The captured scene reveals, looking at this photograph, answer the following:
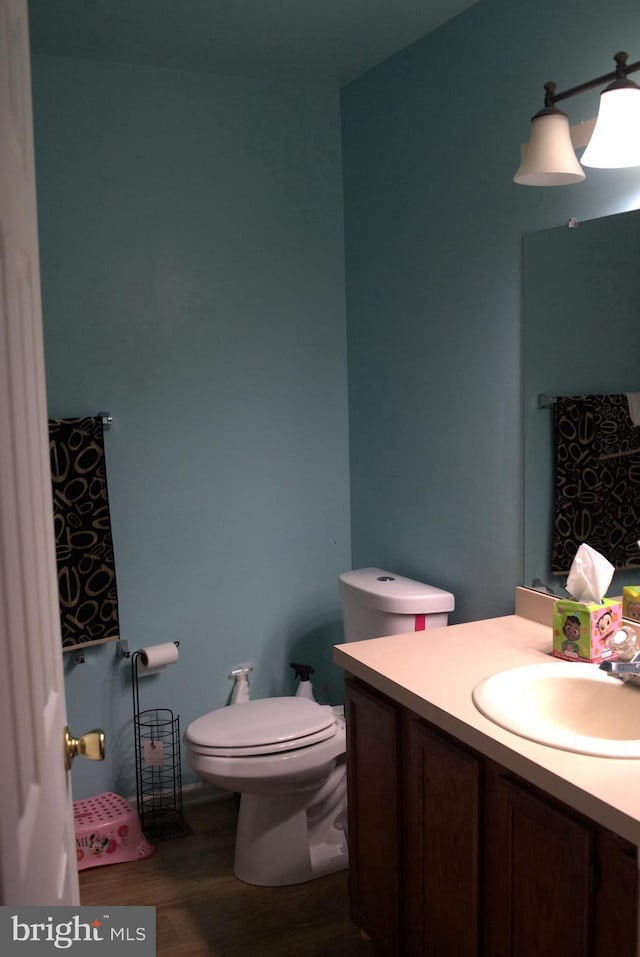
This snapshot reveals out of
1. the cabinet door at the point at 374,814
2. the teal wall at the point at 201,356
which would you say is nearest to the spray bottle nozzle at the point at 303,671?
the teal wall at the point at 201,356

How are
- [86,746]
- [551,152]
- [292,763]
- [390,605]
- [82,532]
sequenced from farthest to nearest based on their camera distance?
[82,532]
[390,605]
[292,763]
[551,152]
[86,746]

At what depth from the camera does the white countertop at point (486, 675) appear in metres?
1.37

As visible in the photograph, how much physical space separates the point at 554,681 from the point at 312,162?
6.79ft

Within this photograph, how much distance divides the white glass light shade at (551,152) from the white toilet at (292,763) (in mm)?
1206

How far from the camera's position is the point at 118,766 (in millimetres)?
2988

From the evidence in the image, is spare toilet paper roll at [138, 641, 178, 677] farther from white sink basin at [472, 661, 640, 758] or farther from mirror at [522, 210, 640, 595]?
white sink basin at [472, 661, 640, 758]

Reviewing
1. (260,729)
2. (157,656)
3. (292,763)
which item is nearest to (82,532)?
(157,656)

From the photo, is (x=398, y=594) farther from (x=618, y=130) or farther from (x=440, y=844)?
(x=618, y=130)

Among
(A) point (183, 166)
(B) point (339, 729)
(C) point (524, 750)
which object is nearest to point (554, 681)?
(C) point (524, 750)

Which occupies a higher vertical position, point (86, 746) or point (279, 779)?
point (86, 746)

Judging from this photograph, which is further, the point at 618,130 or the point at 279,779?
the point at 279,779

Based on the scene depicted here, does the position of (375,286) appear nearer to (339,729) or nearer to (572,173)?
(572,173)

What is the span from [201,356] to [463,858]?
6.06ft

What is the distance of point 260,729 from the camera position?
2.56m
